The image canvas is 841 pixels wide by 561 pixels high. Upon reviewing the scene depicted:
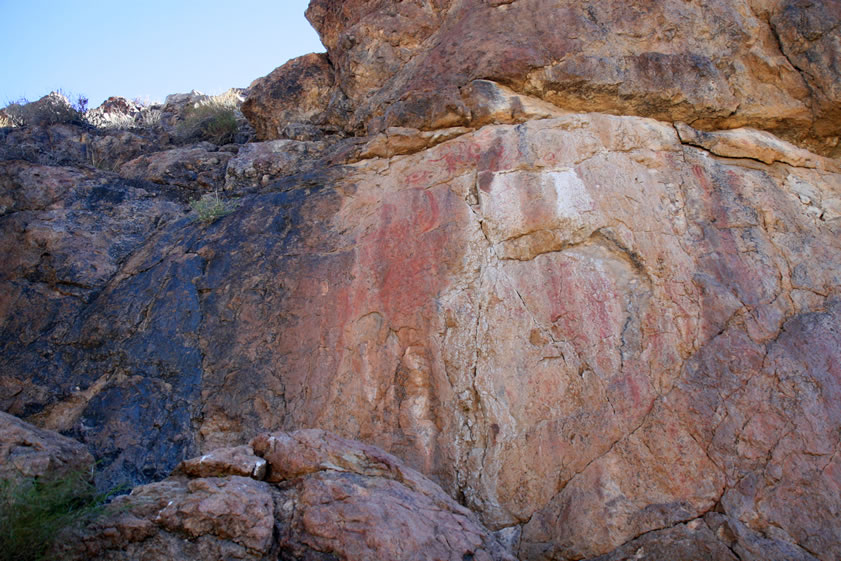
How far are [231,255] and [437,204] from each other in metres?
1.78

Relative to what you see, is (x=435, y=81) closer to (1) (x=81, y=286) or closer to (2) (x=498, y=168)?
(2) (x=498, y=168)

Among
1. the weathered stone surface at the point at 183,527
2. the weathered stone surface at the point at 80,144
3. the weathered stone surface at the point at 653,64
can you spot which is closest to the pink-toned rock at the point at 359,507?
the weathered stone surface at the point at 183,527

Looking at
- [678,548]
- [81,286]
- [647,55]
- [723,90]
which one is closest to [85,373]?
[81,286]

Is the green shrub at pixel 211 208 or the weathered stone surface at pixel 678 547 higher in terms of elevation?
the green shrub at pixel 211 208

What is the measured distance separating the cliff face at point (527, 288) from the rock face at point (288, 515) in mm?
799

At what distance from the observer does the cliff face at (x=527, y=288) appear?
→ 4.05 meters

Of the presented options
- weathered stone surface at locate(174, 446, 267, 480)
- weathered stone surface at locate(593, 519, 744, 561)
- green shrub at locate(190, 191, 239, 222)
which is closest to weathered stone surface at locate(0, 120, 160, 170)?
green shrub at locate(190, 191, 239, 222)

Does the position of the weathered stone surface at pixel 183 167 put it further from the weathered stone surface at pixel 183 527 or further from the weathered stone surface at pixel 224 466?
the weathered stone surface at pixel 183 527

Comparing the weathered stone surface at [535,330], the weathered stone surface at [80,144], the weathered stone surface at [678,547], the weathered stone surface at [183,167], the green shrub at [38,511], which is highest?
the weathered stone surface at [80,144]

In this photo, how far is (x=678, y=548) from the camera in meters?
3.65

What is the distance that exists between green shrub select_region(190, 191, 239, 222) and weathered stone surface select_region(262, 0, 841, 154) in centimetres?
150

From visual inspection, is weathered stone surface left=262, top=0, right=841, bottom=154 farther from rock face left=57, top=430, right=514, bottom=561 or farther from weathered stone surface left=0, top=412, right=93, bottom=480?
weathered stone surface left=0, top=412, right=93, bottom=480

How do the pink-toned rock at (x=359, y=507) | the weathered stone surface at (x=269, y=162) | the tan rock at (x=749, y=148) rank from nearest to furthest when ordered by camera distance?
the pink-toned rock at (x=359, y=507) → the tan rock at (x=749, y=148) → the weathered stone surface at (x=269, y=162)

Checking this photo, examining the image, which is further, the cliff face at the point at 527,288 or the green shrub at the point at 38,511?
the cliff face at the point at 527,288
